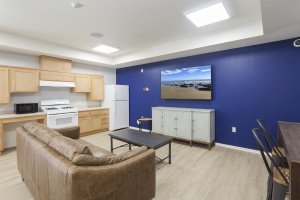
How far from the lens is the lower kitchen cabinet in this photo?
4.82 metres

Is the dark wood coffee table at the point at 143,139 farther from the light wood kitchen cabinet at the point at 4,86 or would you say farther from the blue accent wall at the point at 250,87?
the light wood kitchen cabinet at the point at 4,86

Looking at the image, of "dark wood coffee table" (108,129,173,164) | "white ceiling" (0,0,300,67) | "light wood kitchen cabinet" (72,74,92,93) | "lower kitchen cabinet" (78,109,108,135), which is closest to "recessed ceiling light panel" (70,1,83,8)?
"white ceiling" (0,0,300,67)

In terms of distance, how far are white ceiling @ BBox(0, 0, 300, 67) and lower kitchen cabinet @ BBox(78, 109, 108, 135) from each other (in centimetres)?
170

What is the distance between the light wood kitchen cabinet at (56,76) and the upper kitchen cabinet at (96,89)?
76cm

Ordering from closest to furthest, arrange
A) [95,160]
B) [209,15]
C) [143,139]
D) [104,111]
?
[95,160], [209,15], [143,139], [104,111]

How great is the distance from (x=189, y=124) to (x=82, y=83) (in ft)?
11.4

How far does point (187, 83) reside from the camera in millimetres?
4340

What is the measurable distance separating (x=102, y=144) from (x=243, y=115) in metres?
3.41

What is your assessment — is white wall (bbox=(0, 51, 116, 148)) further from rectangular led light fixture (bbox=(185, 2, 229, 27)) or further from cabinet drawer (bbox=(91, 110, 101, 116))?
rectangular led light fixture (bbox=(185, 2, 229, 27))

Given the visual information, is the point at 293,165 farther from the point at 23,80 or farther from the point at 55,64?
the point at 55,64

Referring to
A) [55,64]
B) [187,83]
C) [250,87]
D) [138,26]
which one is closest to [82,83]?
[55,64]

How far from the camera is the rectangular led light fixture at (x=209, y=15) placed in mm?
2488

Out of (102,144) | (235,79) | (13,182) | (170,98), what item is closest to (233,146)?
(235,79)

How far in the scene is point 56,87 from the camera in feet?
15.5
